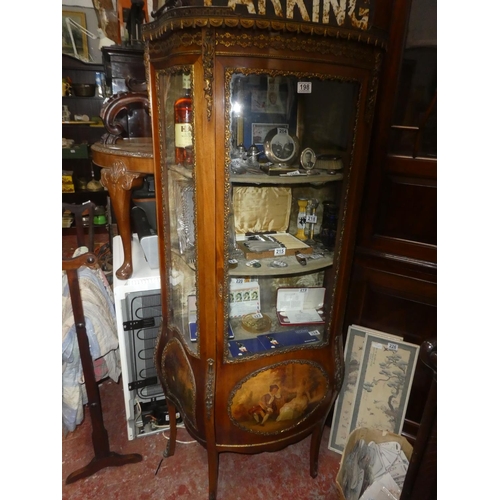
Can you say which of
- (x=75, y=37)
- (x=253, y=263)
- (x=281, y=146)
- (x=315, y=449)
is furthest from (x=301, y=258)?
(x=75, y=37)

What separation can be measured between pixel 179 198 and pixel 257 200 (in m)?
0.34

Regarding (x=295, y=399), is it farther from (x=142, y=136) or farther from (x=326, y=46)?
(x=142, y=136)

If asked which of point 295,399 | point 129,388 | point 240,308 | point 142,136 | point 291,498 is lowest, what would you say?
point 291,498

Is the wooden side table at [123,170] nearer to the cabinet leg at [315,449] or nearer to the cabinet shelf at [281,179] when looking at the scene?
the cabinet shelf at [281,179]

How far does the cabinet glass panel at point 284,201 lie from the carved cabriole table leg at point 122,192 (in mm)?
441

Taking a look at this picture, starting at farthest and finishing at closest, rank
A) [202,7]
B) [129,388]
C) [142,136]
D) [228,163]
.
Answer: [142,136]
[129,388]
[228,163]
[202,7]

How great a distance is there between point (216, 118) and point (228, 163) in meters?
0.13

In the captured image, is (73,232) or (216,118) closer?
(216,118)

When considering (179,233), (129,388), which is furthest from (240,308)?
(129,388)

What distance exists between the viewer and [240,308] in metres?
1.50

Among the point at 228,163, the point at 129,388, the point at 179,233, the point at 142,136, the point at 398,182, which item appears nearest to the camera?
the point at 228,163

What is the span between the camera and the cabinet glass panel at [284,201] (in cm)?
114

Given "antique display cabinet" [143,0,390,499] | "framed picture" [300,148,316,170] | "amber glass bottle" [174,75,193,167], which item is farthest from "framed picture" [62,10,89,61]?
"framed picture" [300,148,316,170]

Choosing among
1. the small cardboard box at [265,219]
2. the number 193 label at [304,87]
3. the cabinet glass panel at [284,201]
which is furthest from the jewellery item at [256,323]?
the number 193 label at [304,87]
